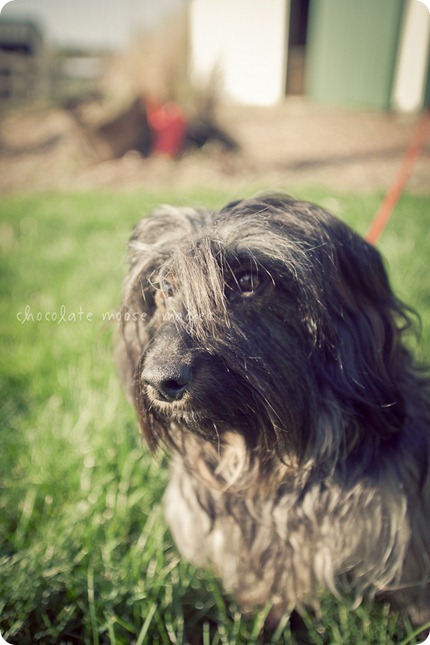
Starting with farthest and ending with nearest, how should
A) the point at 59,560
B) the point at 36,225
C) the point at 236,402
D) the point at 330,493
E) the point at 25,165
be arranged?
the point at 25,165 < the point at 36,225 < the point at 59,560 < the point at 330,493 < the point at 236,402

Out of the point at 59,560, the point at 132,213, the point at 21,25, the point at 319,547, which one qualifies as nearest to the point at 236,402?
the point at 319,547

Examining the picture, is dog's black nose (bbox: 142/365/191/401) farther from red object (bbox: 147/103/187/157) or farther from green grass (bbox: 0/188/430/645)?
red object (bbox: 147/103/187/157)

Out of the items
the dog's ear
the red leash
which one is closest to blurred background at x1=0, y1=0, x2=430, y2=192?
the red leash

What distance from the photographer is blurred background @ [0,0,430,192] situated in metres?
8.18

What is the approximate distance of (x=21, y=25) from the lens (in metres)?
7.64

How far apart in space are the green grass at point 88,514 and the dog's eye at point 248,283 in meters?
0.58

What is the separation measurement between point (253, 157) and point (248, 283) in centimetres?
849

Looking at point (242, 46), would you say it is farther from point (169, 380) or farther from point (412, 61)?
point (169, 380)

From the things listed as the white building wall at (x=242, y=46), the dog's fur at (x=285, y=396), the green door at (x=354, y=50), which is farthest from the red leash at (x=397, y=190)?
the green door at (x=354, y=50)

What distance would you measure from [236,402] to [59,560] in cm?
114

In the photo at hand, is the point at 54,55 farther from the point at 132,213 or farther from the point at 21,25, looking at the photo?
the point at 132,213

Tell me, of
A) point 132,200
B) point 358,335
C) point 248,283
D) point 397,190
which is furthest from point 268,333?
point 132,200

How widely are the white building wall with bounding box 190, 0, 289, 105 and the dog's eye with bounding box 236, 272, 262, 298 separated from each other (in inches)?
228

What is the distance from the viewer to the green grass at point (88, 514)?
1920 mm
